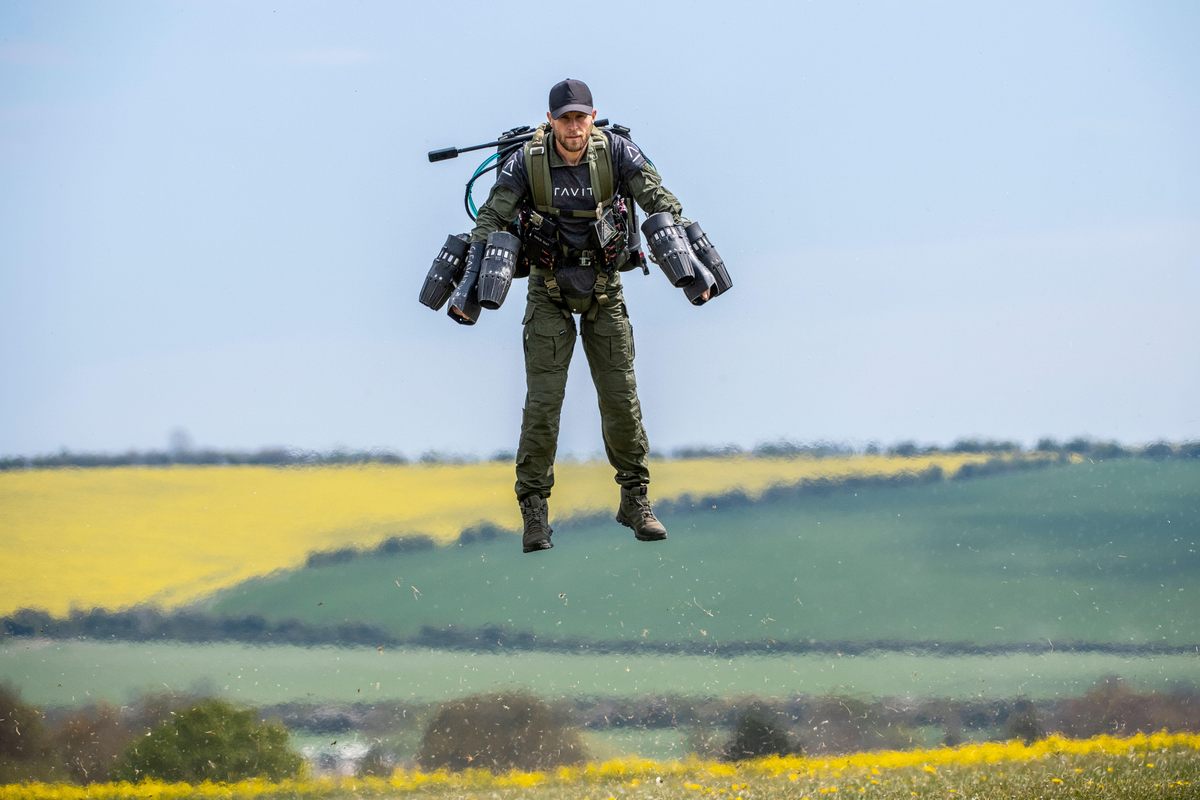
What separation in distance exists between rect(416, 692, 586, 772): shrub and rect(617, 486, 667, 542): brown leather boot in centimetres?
379

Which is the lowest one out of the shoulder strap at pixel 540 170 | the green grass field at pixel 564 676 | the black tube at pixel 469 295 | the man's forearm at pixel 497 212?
the green grass field at pixel 564 676

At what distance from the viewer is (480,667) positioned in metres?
17.5

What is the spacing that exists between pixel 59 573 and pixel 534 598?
20.3 feet

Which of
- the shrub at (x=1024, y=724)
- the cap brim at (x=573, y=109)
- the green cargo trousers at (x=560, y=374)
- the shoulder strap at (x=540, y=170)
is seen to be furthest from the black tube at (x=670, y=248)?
the shrub at (x=1024, y=724)

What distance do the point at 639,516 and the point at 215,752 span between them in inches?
218

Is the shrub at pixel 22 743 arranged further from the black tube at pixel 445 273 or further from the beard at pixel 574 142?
the beard at pixel 574 142

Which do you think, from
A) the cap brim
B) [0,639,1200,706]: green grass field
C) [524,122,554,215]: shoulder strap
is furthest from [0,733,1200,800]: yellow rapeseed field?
the cap brim

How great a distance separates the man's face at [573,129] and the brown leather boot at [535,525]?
2556mm

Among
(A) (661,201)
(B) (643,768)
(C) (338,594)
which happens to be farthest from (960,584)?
(A) (661,201)

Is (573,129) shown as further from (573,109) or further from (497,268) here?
(497,268)

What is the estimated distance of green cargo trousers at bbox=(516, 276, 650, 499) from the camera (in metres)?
13.6

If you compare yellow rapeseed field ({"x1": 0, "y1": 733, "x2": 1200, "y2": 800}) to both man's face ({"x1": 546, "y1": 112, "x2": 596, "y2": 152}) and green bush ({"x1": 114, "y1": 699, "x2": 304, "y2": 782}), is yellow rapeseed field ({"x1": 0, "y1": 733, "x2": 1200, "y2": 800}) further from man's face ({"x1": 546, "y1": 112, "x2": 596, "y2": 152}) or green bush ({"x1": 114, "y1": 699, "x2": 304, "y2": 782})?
man's face ({"x1": 546, "y1": 112, "x2": 596, "y2": 152})

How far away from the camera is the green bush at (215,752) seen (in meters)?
16.9

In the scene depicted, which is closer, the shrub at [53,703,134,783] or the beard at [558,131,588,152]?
the beard at [558,131,588,152]
